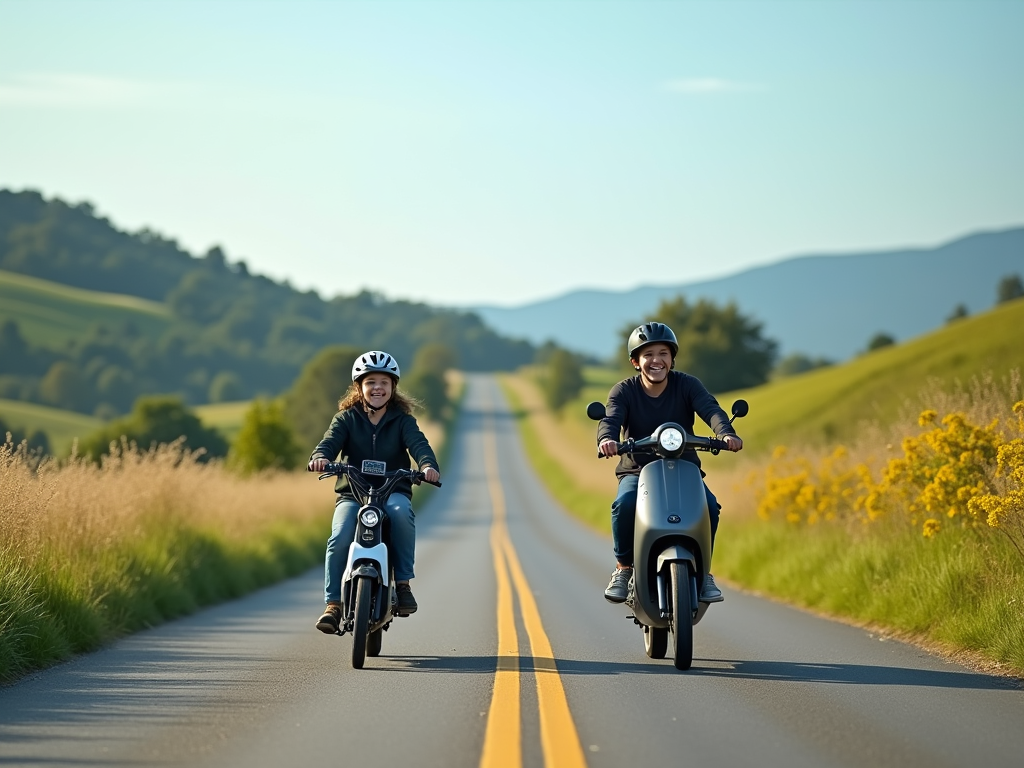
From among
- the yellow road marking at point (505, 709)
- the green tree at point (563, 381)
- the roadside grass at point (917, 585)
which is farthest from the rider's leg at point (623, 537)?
the green tree at point (563, 381)

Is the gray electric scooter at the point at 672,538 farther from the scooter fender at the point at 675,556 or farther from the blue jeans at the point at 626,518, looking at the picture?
the blue jeans at the point at 626,518

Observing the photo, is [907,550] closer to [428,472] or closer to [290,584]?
[428,472]

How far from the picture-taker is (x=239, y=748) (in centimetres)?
644

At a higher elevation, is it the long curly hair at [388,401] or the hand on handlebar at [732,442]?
the long curly hair at [388,401]

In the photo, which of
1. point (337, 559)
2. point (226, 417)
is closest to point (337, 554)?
point (337, 559)

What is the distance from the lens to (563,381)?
439 ft

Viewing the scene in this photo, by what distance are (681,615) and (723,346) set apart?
100073 mm

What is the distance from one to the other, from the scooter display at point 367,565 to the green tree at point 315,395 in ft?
272

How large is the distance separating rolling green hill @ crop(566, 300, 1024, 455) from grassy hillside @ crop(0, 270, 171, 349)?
339 ft

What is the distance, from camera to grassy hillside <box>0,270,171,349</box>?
151m

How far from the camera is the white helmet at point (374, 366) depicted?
32.6 feet

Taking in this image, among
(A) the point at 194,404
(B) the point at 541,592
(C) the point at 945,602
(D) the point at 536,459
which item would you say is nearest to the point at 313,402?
(D) the point at 536,459

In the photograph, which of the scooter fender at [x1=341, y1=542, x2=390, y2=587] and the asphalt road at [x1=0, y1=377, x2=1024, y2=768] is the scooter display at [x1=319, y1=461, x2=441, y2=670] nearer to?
the scooter fender at [x1=341, y1=542, x2=390, y2=587]

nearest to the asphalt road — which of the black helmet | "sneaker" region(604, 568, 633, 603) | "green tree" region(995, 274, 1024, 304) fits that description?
"sneaker" region(604, 568, 633, 603)
